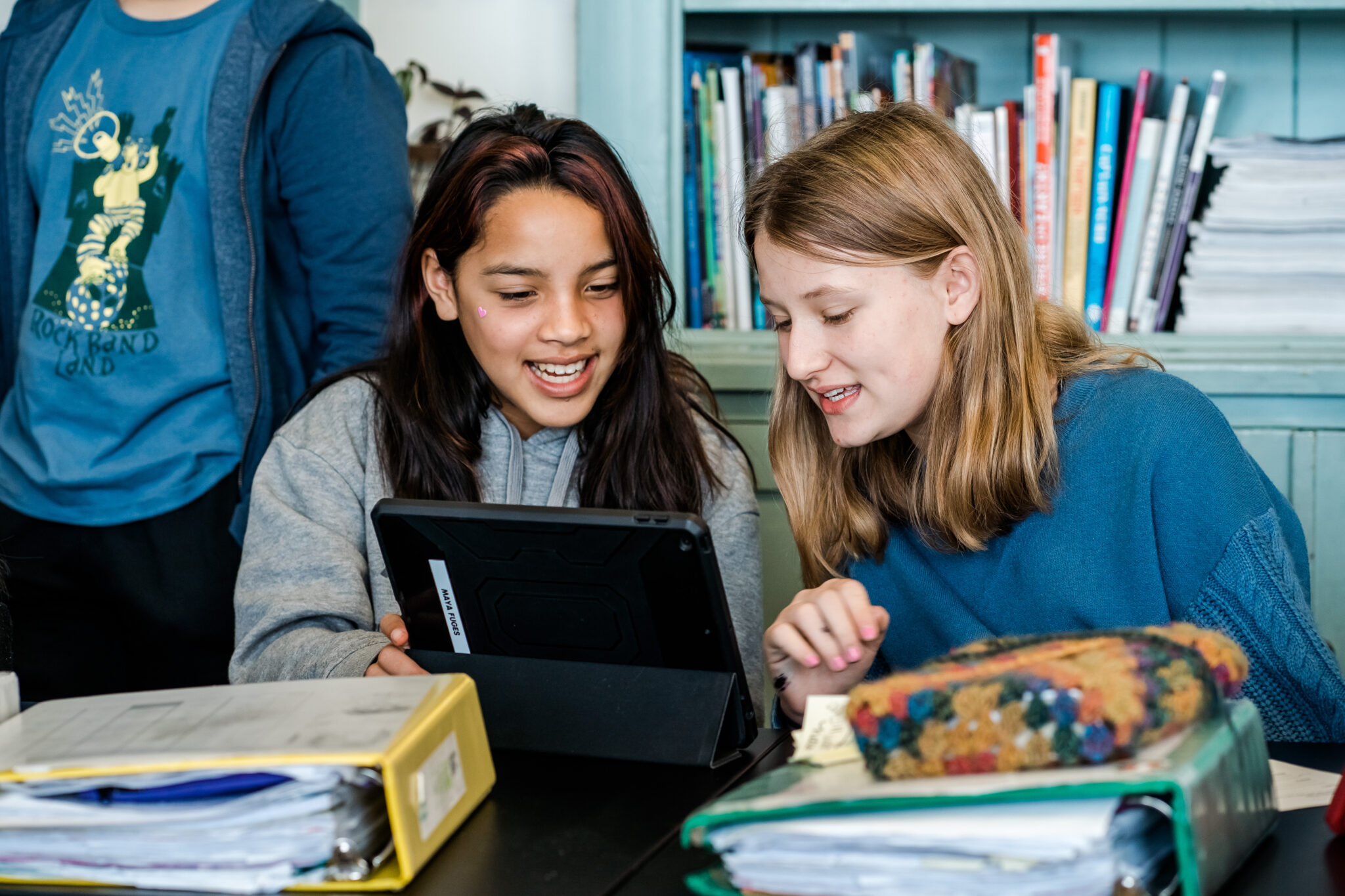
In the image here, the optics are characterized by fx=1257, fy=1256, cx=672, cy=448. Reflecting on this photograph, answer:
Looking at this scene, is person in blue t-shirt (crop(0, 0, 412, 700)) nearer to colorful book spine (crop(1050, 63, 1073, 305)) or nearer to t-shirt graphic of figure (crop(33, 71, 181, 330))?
t-shirt graphic of figure (crop(33, 71, 181, 330))

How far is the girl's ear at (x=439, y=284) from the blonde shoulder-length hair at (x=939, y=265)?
0.35m

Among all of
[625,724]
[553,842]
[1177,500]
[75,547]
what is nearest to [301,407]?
[75,547]

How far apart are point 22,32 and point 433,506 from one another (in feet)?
3.77

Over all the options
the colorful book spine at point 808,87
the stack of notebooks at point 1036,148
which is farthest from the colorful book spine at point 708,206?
the colorful book spine at point 808,87

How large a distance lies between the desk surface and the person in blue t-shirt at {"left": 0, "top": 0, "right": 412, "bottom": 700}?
0.77 metres

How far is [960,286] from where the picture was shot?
120 cm

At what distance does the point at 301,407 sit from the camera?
1.42 meters

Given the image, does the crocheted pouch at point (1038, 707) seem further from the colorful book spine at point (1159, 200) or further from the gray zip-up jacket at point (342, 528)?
the colorful book spine at point (1159, 200)

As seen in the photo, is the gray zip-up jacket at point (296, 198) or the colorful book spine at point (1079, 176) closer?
the gray zip-up jacket at point (296, 198)

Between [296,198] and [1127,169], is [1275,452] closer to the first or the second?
[1127,169]

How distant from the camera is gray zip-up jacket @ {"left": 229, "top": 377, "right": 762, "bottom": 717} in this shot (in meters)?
1.20

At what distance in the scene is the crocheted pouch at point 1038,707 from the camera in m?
0.57

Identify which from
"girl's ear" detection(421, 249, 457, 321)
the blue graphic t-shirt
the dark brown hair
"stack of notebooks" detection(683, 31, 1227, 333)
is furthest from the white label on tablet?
"stack of notebooks" detection(683, 31, 1227, 333)

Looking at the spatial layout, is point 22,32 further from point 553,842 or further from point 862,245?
point 553,842
